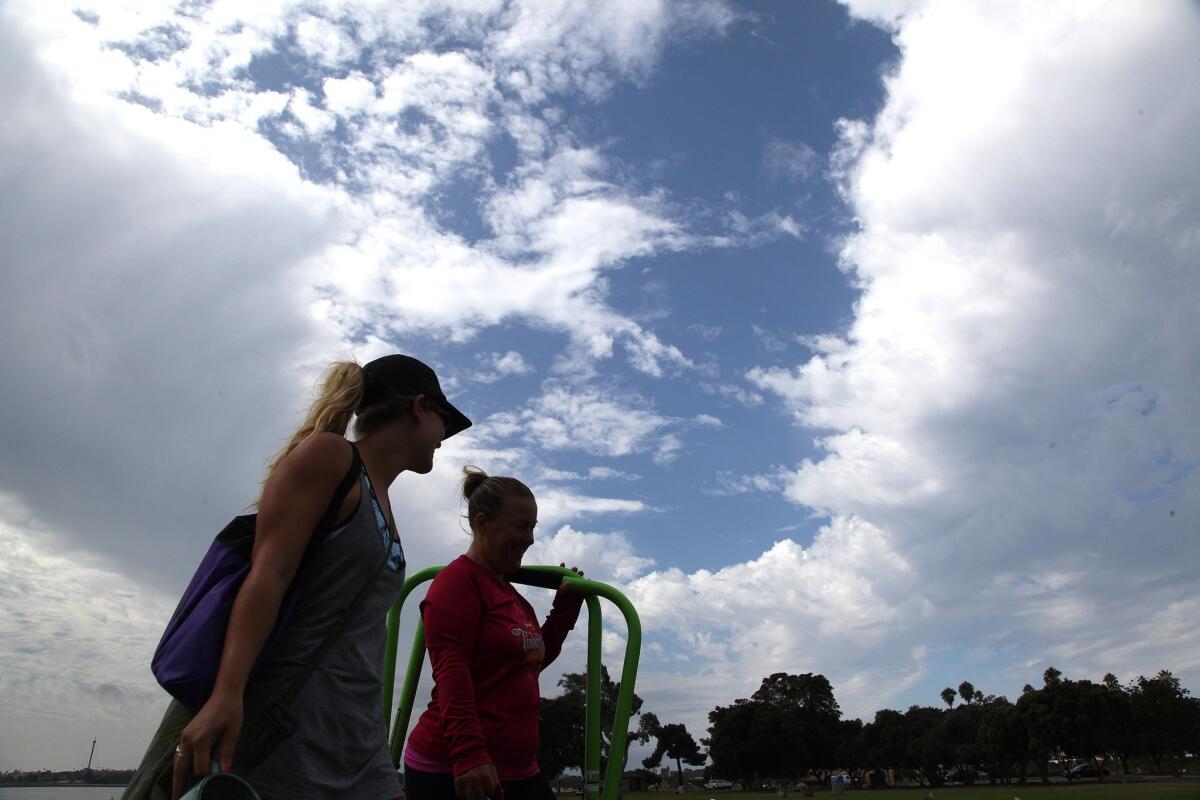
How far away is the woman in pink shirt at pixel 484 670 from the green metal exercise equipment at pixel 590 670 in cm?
24

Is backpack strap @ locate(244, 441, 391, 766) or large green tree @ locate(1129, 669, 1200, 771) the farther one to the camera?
large green tree @ locate(1129, 669, 1200, 771)

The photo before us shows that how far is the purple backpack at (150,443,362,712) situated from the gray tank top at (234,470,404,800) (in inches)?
1.7

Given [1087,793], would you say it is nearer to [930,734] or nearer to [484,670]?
[484,670]

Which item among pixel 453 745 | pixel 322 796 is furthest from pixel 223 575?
pixel 453 745

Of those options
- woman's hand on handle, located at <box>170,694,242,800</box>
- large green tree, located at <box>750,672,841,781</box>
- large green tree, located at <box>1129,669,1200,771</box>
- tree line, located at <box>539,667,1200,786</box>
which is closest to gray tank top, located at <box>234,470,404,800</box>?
woman's hand on handle, located at <box>170,694,242,800</box>

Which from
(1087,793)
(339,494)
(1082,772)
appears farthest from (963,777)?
(339,494)

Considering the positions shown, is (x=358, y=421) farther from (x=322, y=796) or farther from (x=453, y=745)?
(x=453, y=745)

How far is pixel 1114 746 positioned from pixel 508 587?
244ft

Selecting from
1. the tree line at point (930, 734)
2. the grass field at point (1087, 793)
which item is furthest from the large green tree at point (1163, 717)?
the grass field at point (1087, 793)

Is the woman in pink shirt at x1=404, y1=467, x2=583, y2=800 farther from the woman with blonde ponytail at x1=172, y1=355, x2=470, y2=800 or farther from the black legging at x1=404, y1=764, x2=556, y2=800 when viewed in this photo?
the woman with blonde ponytail at x1=172, y1=355, x2=470, y2=800

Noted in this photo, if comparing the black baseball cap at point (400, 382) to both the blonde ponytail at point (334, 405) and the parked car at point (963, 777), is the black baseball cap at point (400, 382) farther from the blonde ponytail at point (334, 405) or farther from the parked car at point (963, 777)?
the parked car at point (963, 777)

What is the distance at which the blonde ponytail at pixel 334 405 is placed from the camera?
229 centimetres

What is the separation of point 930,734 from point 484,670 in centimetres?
10702

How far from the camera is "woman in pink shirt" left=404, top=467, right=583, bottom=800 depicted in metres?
Answer: 2.94
